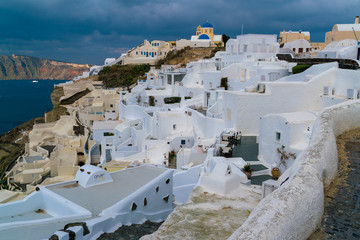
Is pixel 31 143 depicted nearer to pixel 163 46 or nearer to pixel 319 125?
pixel 319 125

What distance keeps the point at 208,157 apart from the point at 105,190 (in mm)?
4784

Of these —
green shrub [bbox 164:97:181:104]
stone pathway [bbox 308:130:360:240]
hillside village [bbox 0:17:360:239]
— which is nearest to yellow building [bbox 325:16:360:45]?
hillside village [bbox 0:17:360:239]

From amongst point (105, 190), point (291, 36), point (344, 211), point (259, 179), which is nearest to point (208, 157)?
point (259, 179)

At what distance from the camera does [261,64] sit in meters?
27.4

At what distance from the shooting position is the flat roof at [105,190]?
889cm

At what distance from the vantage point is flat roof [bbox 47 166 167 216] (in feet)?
29.2

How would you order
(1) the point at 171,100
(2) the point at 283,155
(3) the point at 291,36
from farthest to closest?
(3) the point at 291,36
(1) the point at 171,100
(2) the point at 283,155

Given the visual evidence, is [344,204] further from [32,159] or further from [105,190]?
[32,159]

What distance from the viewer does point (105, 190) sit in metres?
9.87

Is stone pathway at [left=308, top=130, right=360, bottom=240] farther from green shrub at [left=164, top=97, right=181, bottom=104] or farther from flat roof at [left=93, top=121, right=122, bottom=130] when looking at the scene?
flat roof at [left=93, top=121, right=122, bottom=130]

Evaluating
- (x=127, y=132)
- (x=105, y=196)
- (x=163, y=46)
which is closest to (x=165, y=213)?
(x=105, y=196)

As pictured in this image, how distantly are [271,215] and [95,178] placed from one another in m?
7.89

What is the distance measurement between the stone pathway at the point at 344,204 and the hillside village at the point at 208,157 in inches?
6.3

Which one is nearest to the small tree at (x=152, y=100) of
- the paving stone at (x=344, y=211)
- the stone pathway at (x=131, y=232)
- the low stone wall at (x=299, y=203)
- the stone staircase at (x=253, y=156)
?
the stone staircase at (x=253, y=156)
